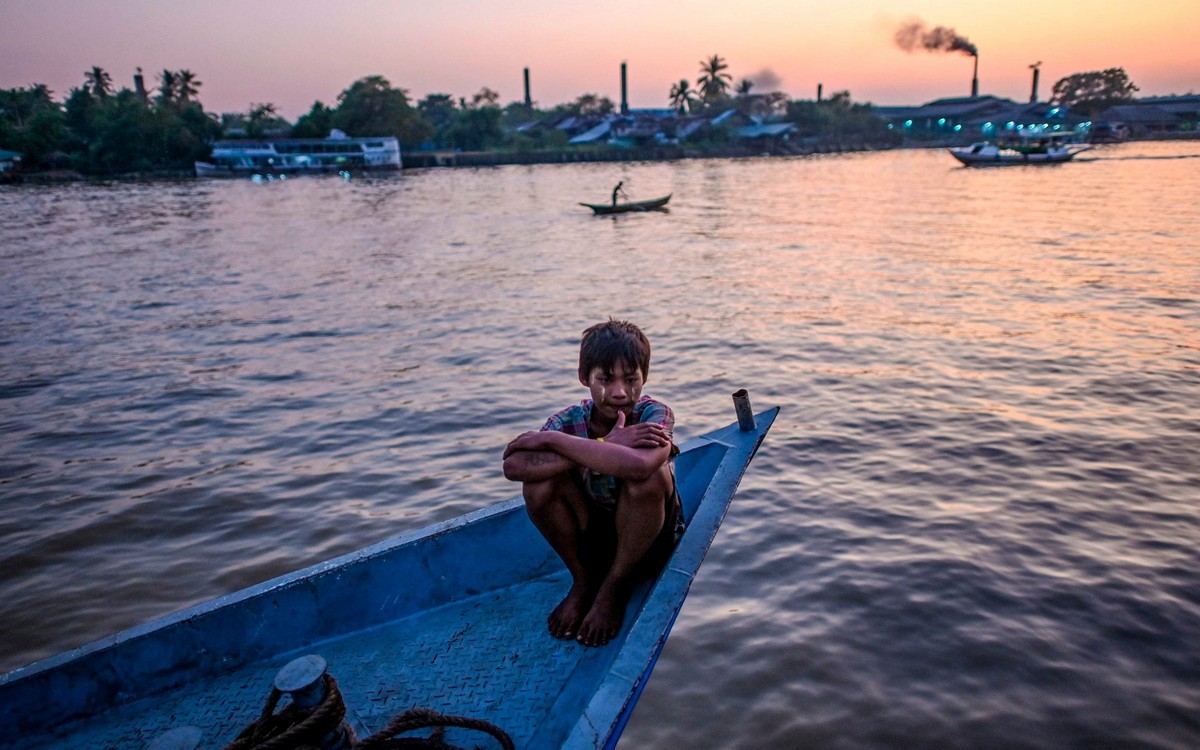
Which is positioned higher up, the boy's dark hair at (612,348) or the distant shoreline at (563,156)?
the distant shoreline at (563,156)

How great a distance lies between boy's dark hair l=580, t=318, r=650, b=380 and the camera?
8.73ft

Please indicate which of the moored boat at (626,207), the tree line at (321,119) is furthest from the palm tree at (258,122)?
the moored boat at (626,207)

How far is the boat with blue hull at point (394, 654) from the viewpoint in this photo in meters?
2.30

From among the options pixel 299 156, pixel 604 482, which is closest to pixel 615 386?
pixel 604 482

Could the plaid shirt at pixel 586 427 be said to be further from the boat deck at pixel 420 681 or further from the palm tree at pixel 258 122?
the palm tree at pixel 258 122

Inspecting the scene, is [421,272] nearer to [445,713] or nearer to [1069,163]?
[445,713]

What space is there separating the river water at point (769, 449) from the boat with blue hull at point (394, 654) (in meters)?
0.74

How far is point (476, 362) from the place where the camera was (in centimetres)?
847

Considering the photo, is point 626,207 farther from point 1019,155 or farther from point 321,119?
point 321,119

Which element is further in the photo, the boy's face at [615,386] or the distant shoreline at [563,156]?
the distant shoreline at [563,156]

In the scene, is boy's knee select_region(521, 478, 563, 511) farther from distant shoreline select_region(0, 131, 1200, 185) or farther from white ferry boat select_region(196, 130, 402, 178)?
distant shoreline select_region(0, 131, 1200, 185)

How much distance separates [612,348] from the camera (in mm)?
2660

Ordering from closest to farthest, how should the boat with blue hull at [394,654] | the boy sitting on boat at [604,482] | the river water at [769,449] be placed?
the boat with blue hull at [394,654] < the boy sitting on boat at [604,482] < the river water at [769,449]

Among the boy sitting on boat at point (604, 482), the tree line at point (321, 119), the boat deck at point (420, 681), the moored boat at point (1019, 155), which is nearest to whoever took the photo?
the boat deck at point (420, 681)
